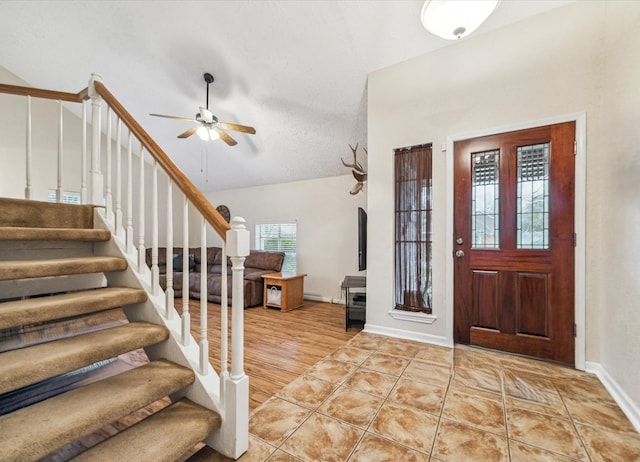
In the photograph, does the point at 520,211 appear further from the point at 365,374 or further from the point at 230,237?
the point at 230,237

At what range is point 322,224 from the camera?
198 inches

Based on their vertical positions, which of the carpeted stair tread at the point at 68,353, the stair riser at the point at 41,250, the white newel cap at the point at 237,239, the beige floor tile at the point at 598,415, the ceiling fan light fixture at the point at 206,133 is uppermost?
the ceiling fan light fixture at the point at 206,133

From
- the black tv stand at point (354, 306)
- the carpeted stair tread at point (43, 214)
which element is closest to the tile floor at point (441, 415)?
the black tv stand at point (354, 306)

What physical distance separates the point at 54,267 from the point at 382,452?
1.93m

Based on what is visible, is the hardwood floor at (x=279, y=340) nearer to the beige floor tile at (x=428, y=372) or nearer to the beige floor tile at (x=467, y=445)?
the beige floor tile at (x=428, y=372)

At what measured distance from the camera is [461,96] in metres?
2.57

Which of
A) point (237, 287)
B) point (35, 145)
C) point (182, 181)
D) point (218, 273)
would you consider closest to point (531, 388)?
point (237, 287)

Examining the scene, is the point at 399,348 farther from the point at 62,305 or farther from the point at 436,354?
the point at 62,305

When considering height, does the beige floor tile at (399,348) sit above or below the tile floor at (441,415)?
below

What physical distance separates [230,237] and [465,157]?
2372mm

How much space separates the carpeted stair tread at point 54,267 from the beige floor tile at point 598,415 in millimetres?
2918

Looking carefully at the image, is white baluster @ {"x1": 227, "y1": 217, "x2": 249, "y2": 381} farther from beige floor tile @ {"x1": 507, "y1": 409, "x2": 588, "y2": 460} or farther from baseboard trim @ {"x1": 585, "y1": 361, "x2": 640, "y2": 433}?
baseboard trim @ {"x1": 585, "y1": 361, "x2": 640, "y2": 433}

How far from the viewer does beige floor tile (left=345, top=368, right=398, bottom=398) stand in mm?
1840

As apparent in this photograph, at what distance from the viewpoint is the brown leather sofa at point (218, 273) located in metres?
4.41
